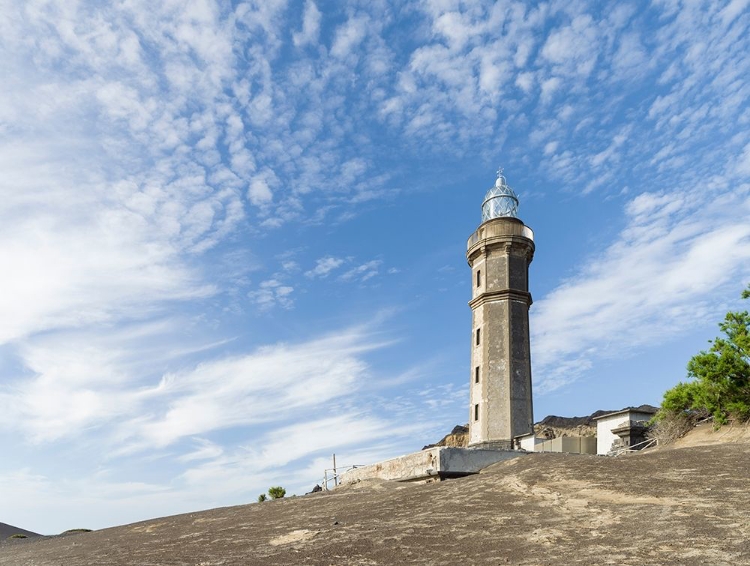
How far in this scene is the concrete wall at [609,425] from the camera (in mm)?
26516

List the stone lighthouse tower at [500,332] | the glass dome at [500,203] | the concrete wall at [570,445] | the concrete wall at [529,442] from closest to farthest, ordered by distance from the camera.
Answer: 1. the concrete wall at [570,445]
2. the concrete wall at [529,442]
3. the stone lighthouse tower at [500,332]
4. the glass dome at [500,203]

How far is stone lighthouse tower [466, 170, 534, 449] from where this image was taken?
31109 millimetres

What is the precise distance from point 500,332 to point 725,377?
11704 mm

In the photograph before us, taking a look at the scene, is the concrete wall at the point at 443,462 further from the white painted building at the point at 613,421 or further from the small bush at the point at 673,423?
the white painted building at the point at 613,421

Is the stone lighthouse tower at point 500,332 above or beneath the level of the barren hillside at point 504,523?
above

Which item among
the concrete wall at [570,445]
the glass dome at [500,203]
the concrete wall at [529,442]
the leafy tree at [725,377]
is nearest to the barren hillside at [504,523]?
the leafy tree at [725,377]

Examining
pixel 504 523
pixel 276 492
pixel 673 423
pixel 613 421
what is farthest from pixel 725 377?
pixel 276 492

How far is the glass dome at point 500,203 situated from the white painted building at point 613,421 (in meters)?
13.1

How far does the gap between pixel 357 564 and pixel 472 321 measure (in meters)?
25.0

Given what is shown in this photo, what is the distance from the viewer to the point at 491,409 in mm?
31375

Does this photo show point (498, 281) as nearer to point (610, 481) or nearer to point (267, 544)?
point (610, 481)

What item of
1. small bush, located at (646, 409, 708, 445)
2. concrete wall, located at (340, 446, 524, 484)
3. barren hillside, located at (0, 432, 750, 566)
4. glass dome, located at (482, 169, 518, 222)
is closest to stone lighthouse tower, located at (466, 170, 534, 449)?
glass dome, located at (482, 169, 518, 222)

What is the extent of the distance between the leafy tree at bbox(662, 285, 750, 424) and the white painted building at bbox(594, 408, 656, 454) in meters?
2.79

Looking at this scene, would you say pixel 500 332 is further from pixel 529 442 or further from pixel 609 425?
pixel 609 425
